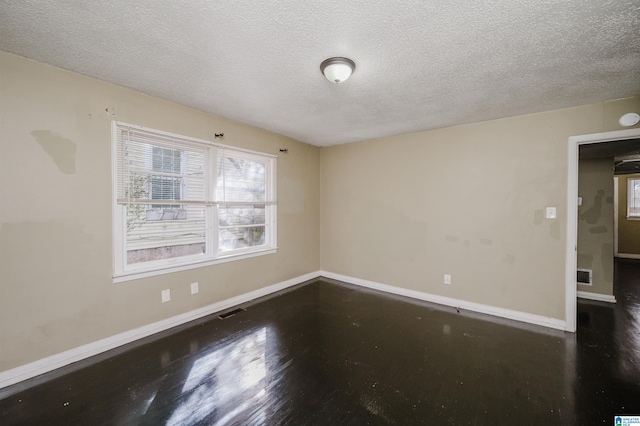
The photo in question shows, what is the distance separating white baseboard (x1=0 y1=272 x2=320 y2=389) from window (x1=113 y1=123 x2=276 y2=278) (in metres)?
0.59

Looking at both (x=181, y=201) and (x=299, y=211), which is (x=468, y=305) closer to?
(x=299, y=211)

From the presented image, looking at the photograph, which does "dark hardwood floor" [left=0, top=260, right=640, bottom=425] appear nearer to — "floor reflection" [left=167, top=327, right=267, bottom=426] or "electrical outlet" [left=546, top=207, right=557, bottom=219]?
"floor reflection" [left=167, top=327, right=267, bottom=426]

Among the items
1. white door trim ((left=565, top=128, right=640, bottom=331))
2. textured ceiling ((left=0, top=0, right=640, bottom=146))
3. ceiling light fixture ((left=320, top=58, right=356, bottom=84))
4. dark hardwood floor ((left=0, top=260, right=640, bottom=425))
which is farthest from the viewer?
white door trim ((left=565, top=128, right=640, bottom=331))

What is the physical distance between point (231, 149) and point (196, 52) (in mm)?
1636

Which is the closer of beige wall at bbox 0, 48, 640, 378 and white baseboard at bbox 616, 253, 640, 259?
beige wall at bbox 0, 48, 640, 378

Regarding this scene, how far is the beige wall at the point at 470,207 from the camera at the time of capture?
2912 millimetres

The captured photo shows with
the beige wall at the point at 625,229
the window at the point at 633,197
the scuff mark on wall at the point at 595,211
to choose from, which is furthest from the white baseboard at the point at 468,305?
the window at the point at 633,197

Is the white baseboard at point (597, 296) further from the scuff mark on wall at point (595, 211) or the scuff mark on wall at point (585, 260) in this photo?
the scuff mark on wall at point (595, 211)

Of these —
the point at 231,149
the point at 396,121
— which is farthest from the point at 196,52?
the point at 396,121

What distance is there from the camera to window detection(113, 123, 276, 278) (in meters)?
2.57

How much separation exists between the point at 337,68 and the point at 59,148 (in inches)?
95.3

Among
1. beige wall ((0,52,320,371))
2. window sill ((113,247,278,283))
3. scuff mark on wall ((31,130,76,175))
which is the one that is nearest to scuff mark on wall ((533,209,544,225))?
window sill ((113,247,278,283))

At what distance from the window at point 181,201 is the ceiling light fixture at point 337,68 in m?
1.89

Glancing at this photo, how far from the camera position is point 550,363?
2.24 m
